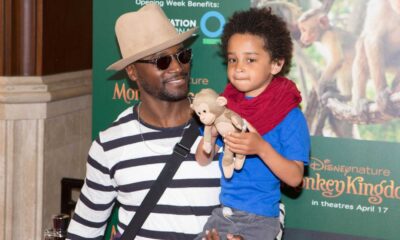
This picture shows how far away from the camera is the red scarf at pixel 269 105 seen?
3.06 m

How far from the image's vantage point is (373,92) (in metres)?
3.69

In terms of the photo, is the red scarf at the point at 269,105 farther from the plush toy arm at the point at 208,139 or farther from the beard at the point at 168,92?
the beard at the point at 168,92

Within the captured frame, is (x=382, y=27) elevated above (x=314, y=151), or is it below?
above

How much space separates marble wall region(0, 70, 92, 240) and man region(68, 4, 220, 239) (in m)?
1.57

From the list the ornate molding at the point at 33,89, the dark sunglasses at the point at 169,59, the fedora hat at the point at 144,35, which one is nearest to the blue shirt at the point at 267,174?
the dark sunglasses at the point at 169,59

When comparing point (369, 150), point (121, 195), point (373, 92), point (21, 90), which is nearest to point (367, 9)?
point (373, 92)

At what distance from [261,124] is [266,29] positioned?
0.39 meters

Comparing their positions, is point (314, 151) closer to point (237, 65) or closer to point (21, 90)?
point (237, 65)

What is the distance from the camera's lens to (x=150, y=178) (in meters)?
3.40

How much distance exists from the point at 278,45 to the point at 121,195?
1.05 metres

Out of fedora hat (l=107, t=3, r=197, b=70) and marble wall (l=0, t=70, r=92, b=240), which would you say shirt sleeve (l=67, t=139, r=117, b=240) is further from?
marble wall (l=0, t=70, r=92, b=240)

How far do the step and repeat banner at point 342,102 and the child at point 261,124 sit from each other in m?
0.65

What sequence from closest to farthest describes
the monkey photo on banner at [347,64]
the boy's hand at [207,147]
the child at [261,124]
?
the child at [261,124]
the boy's hand at [207,147]
the monkey photo on banner at [347,64]

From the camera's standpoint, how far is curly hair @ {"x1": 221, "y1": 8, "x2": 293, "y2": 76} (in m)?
3.06
